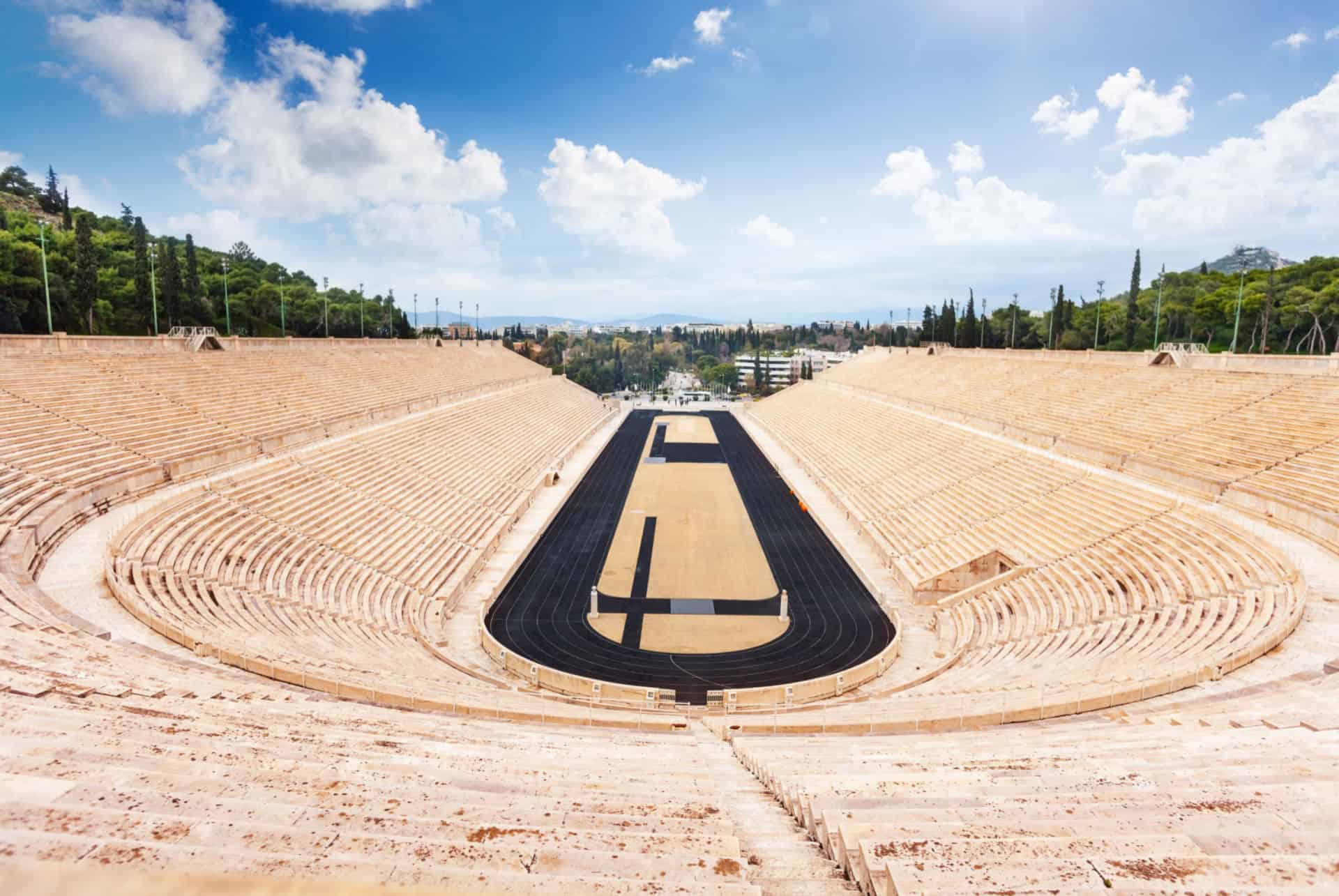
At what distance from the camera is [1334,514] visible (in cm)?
1431

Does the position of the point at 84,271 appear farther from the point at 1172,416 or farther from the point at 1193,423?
the point at 1193,423

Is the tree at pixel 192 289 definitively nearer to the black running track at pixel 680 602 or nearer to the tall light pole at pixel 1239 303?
the black running track at pixel 680 602

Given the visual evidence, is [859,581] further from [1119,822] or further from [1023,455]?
[1119,822]

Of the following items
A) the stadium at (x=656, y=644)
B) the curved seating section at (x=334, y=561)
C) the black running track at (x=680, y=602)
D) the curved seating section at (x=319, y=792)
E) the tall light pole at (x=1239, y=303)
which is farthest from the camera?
the tall light pole at (x=1239, y=303)

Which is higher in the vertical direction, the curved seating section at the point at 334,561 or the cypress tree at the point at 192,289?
the cypress tree at the point at 192,289

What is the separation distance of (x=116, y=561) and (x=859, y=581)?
55.4 feet

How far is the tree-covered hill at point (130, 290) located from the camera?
40344mm

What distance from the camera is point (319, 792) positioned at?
502 cm

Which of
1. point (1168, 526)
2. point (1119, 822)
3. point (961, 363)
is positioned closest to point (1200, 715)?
point (1119, 822)

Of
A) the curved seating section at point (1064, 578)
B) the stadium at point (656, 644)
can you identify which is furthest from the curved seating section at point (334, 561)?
the curved seating section at point (1064, 578)

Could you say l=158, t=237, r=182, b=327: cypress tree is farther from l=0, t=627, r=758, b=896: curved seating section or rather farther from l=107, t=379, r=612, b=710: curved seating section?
l=0, t=627, r=758, b=896: curved seating section

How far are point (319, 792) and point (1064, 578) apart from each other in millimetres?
15708

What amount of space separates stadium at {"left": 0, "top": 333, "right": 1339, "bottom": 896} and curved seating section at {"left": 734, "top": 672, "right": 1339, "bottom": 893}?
0.14 ft

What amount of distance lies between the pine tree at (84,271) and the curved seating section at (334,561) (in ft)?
87.1
